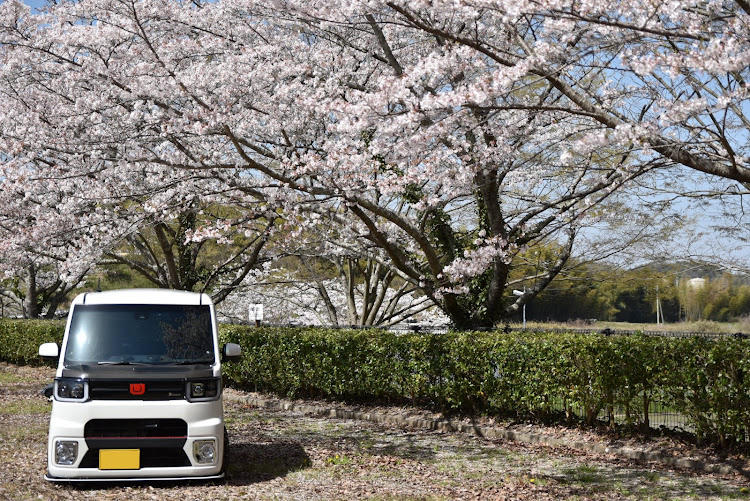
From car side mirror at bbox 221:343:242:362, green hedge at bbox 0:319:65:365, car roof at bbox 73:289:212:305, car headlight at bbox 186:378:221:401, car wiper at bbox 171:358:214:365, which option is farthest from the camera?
green hedge at bbox 0:319:65:365

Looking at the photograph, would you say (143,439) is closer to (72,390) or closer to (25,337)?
(72,390)

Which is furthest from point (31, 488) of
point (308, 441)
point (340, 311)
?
point (340, 311)

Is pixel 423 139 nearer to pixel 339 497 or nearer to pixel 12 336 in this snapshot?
pixel 339 497

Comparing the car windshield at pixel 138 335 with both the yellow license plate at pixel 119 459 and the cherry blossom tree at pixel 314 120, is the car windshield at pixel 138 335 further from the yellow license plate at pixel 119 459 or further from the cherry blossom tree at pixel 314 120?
the cherry blossom tree at pixel 314 120

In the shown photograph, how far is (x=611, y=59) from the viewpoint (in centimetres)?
707

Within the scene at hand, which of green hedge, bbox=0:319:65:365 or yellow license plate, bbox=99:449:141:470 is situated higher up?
green hedge, bbox=0:319:65:365

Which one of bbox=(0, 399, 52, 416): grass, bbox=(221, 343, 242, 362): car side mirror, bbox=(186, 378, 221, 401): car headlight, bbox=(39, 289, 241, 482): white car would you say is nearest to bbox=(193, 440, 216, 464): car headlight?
bbox=(39, 289, 241, 482): white car

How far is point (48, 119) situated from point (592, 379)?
10248mm

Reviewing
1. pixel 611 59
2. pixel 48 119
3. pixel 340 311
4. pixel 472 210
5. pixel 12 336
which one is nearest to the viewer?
pixel 611 59

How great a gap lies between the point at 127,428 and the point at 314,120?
23.2 ft

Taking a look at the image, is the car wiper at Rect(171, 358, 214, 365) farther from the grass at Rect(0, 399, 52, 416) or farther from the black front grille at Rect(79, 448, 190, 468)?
the grass at Rect(0, 399, 52, 416)

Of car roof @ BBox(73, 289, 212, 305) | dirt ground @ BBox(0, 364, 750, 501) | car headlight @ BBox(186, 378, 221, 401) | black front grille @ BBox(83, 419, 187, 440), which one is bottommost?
dirt ground @ BBox(0, 364, 750, 501)

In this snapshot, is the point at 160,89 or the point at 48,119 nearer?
the point at 160,89

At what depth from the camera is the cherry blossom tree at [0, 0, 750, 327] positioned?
8328mm
